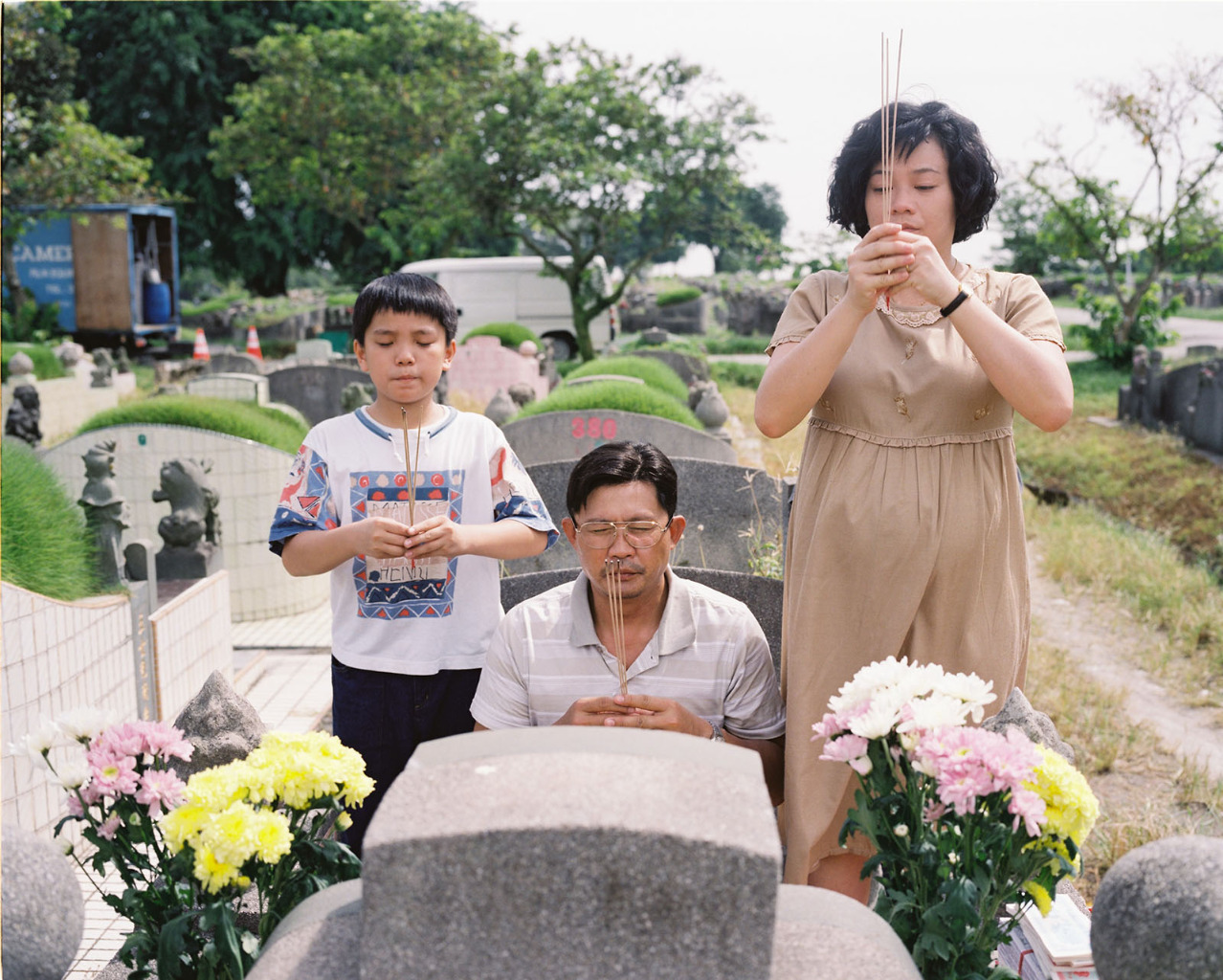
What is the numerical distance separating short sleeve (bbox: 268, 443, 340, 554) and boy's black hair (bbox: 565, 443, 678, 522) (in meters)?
0.53

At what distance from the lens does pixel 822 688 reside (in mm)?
2084

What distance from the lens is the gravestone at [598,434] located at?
6.16 metres

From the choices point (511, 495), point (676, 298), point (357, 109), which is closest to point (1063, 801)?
point (511, 495)

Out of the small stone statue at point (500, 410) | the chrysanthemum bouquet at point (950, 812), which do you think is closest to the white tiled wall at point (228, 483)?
the small stone statue at point (500, 410)

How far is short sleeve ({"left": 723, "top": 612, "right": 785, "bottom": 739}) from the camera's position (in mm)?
2139

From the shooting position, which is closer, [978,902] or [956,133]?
[978,902]

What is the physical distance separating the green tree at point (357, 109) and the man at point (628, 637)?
21887mm

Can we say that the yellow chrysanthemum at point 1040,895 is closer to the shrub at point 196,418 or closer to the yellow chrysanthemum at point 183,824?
the yellow chrysanthemum at point 183,824

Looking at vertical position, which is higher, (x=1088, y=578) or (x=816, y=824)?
(x=816, y=824)

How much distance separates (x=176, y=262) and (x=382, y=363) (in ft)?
80.0

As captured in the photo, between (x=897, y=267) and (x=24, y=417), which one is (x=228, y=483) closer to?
(x=24, y=417)

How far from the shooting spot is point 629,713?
1886 mm

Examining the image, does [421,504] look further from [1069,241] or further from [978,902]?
[1069,241]

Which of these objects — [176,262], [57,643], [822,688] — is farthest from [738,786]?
[176,262]
